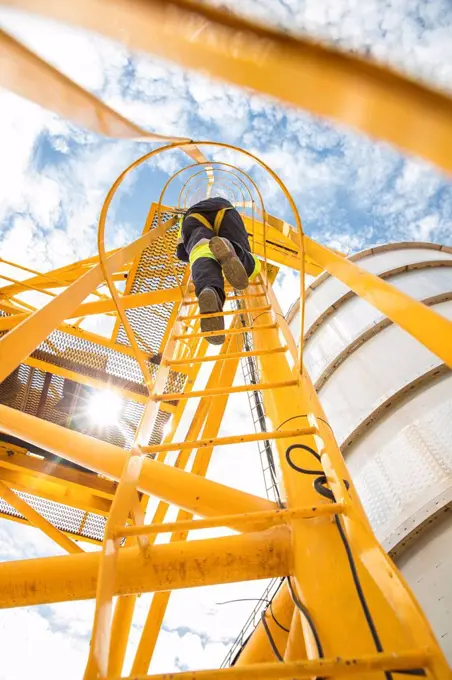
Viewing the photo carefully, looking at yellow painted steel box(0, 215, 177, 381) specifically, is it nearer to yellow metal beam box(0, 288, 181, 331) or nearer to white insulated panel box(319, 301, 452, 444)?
yellow metal beam box(0, 288, 181, 331)

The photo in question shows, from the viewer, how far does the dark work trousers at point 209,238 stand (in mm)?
3088

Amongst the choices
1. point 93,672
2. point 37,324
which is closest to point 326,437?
point 93,672

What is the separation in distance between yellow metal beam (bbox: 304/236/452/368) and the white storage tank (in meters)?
1.39

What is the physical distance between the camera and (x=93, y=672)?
1.02 m

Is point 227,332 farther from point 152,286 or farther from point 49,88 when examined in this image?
point 152,286

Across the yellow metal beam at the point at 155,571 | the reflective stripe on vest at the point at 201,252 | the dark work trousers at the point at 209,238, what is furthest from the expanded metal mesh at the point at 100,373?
the yellow metal beam at the point at 155,571

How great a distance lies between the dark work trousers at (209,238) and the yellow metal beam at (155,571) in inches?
76.1

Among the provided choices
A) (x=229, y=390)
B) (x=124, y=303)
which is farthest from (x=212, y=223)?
(x=229, y=390)

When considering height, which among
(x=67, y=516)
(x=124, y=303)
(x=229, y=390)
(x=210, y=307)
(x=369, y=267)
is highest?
(x=369, y=267)

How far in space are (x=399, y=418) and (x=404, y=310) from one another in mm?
1840

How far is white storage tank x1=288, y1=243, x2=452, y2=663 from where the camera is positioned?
2.19 m

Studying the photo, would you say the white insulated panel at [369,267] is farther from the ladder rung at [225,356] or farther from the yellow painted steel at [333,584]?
the yellow painted steel at [333,584]

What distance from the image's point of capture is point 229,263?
3164 mm

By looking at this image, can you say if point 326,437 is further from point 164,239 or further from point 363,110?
point 164,239
